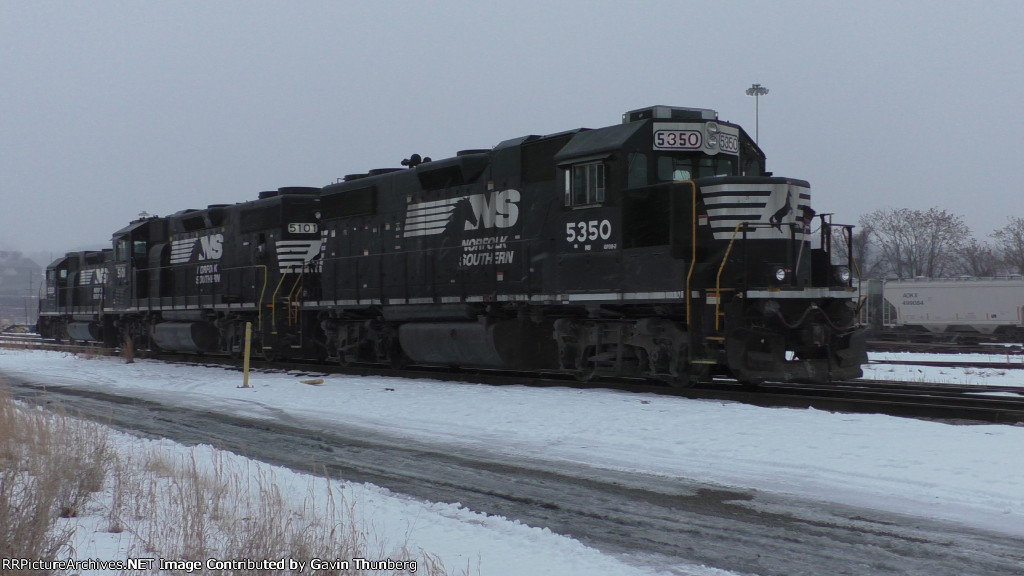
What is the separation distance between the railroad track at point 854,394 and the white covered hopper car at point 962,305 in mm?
25310

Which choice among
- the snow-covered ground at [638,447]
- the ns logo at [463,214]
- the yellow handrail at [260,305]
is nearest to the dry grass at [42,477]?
the snow-covered ground at [638,447]

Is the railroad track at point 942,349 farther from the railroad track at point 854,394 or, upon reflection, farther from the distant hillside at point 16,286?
the distant hillside at point 16,286

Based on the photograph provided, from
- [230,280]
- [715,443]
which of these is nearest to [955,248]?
[230,280]

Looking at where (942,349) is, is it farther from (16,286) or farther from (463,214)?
(16,286)

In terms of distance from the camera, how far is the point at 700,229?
39.5ft

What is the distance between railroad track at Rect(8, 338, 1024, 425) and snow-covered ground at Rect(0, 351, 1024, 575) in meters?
0.70

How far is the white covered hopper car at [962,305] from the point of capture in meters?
35.6

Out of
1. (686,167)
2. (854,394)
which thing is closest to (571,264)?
(686,167)

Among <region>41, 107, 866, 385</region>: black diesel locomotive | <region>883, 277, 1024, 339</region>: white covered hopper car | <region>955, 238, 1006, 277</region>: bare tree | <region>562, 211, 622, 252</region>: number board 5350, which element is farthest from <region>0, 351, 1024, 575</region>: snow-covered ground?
<region>955, 238, 1006, 277</region>: bare tree

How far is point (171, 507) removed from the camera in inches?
249

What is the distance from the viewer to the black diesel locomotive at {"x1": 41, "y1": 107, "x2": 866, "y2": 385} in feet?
38.5

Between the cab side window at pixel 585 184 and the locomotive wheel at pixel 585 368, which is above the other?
the cab side window at pixel 585 184

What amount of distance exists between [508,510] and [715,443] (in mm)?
2939

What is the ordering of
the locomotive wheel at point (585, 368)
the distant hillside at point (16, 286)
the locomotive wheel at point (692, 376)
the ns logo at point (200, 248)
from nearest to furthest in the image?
1. the locomotive wheel at point (692, 376)
2. the locomotive wheel at point (585, 368)
3. the ns logo at point (200, 248)
4. the distant hillside at point (16, 286)
